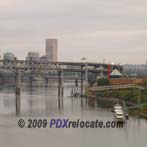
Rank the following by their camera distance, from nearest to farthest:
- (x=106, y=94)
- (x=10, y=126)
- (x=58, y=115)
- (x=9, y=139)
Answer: (x=9, y=139) → (x=10, y=126) → (x=58, y=115) → (x=106, y=94)

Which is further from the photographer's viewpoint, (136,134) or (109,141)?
(136,134)

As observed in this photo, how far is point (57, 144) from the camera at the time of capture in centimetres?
2062

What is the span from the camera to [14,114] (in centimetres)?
3119

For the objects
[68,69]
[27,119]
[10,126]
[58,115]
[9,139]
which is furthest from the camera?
[68,69]

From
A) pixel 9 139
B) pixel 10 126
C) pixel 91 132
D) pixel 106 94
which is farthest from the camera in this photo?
pixel 106 94

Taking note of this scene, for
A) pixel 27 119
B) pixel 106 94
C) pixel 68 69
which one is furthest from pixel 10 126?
pixel 68 69

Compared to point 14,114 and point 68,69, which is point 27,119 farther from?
point 68,69

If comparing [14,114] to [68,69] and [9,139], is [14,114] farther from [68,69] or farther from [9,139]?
[68,69]

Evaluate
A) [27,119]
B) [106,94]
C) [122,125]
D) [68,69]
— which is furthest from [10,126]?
[68,69]

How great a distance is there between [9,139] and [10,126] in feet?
11.9

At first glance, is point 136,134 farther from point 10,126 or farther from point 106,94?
point 106,94

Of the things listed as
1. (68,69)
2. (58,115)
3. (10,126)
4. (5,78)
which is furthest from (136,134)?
(5,78)

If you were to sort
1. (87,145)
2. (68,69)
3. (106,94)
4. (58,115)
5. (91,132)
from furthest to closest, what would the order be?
1. (68,69)
2. (106,94)
3. (58,115)
4. (91,132)
5. (87,145)

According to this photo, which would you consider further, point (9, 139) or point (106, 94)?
point (106, 94)
